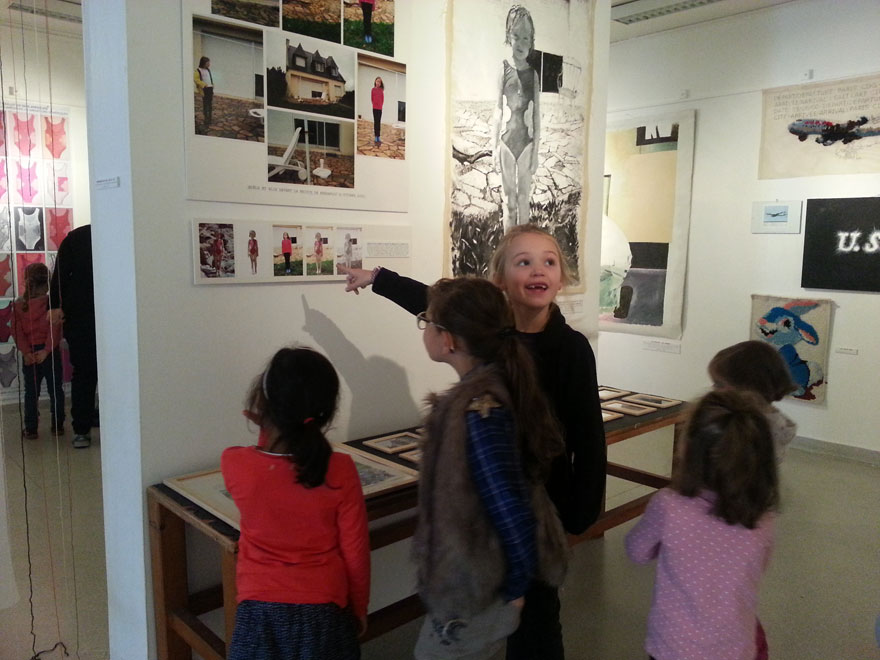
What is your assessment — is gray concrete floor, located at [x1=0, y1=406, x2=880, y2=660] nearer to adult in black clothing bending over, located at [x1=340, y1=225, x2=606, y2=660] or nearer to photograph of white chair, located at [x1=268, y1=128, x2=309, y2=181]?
adult in black clothing bending over, located at [x1=340, y1=225, x2=606, y2=660]

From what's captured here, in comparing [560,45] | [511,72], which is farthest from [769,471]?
[560,45]

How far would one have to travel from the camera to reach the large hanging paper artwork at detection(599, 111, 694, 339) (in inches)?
232

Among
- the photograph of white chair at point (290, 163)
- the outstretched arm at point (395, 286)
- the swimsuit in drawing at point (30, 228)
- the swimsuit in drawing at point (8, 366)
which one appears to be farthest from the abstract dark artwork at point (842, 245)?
the swimsuit in drawing at point (30, 228)

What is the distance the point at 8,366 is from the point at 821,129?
5.27 metres

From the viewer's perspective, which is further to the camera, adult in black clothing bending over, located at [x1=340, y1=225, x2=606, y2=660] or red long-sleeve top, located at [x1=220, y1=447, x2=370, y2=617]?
adult in black clothing bending over, located at [x1=340, y1=225, x2=606, y2=660]

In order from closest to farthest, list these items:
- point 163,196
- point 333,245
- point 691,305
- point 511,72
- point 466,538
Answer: point 466,538 < point 163,196 < point 333,245 < point 511,72 < point 691,305

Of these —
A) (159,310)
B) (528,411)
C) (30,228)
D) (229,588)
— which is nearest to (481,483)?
(528,411)

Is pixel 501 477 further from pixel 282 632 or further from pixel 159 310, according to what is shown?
pixel 159 310

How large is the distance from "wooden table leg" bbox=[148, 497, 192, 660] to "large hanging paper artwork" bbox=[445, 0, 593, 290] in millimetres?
1443

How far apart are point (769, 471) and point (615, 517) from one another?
1.58 meters

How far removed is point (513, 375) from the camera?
1.57 m

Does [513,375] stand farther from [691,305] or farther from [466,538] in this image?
[691,305]

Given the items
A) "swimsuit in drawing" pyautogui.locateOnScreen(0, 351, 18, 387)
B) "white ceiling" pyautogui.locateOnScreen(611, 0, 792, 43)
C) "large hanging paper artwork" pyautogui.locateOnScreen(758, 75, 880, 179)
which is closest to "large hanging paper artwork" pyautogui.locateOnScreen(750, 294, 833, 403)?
"large hanging paper artwork" pyautogui.locateOnScreen(758, 75, 880, 179)

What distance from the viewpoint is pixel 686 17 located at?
5523mm
